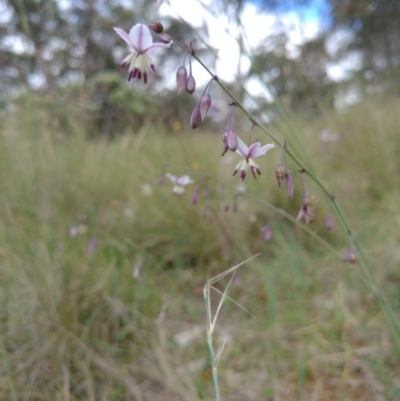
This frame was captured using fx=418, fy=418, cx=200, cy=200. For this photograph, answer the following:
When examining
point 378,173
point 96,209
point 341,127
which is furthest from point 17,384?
point 341,127

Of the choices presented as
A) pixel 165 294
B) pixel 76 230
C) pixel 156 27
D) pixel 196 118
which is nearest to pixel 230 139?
pixel 196 118

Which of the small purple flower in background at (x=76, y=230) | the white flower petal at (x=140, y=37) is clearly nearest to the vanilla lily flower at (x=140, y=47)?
the white flower petal at (x=140, y=37)

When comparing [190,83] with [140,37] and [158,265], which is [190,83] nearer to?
[140,37]

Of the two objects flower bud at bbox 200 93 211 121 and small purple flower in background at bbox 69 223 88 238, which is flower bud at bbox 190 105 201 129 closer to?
flower bud at bbox 200 93 211 121

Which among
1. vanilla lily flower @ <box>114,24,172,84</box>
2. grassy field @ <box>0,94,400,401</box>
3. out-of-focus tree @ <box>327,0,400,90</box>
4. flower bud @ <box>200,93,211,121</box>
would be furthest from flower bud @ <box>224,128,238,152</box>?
out-of-focus tree @ <box>327,0,400,90</box>

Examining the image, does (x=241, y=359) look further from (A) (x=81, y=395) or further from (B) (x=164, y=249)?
(B) (x=164, y=249)
